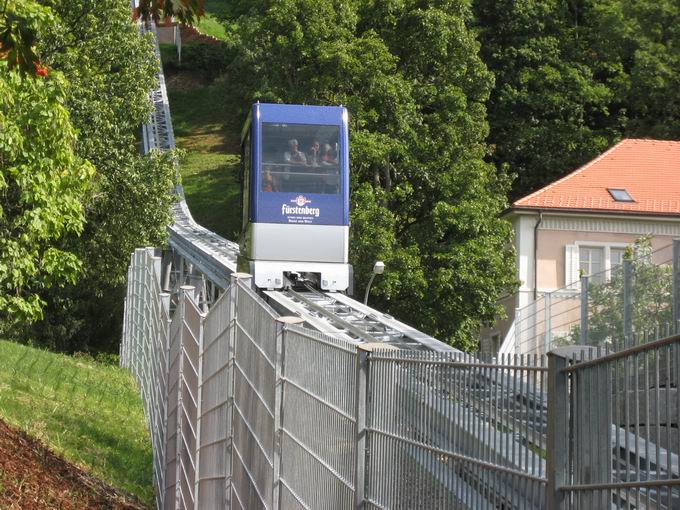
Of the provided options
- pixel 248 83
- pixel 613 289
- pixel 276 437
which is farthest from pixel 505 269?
pixel 276 437

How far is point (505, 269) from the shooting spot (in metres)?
42.7

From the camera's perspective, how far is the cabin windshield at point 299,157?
24.6 metres

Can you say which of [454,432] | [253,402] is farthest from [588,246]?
[454,432]

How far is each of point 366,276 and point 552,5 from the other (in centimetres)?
2710

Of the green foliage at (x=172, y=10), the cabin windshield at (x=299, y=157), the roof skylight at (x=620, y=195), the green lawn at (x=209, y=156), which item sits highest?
the green lawn at (x=209, y=156)

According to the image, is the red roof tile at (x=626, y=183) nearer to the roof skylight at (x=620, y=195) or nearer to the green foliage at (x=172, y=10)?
the roof skylight at (x=620, y=195)

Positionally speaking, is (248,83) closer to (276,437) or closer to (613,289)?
(613,289)

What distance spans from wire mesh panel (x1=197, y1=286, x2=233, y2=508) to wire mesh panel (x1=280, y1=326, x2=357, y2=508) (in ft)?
4.19

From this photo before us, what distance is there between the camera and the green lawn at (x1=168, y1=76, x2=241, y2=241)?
61.8 m

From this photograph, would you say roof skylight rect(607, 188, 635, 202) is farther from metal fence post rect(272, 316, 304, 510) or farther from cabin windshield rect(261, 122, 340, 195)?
metal fence post rect(272, 316, 304, 510)

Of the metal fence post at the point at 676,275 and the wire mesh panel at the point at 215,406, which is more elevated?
the metal fence post at the point at 676,275

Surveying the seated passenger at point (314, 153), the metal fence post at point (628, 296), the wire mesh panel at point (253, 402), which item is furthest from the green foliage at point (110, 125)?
the wire mesh panel at point (253, 402)

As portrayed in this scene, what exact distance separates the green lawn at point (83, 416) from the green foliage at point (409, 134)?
21253 mm

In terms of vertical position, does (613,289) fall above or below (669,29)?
below
